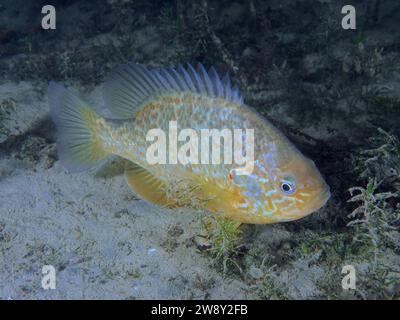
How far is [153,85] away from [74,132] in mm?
1169

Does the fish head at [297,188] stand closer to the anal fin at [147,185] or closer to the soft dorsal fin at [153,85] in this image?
the soft dorsal fin at [153,85]

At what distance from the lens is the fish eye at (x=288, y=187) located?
3193 millimetres

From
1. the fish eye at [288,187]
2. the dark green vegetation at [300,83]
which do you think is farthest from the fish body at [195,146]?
the dark green vegetation at [300,83]

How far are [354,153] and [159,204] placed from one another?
2.58 m

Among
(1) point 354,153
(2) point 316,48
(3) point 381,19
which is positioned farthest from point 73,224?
(3) point 381,19

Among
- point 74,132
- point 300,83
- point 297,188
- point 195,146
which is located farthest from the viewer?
point 300,83

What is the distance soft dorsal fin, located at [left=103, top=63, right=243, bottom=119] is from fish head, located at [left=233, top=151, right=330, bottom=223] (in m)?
0.72

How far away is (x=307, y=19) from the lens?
891 cm

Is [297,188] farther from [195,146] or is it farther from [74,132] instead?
[74,132]

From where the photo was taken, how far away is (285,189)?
3.23 metres

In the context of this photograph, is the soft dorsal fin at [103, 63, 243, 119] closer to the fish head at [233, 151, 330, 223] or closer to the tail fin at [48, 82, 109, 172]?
the tail fin at [48, 82, 109, 172]

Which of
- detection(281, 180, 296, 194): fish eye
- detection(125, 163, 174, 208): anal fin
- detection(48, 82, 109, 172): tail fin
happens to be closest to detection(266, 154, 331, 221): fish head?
detection(281, 180, 296, 194): fish eye

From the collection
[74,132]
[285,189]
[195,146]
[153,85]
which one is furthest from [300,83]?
[74,132]

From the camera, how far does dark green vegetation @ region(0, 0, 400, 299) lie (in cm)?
363
